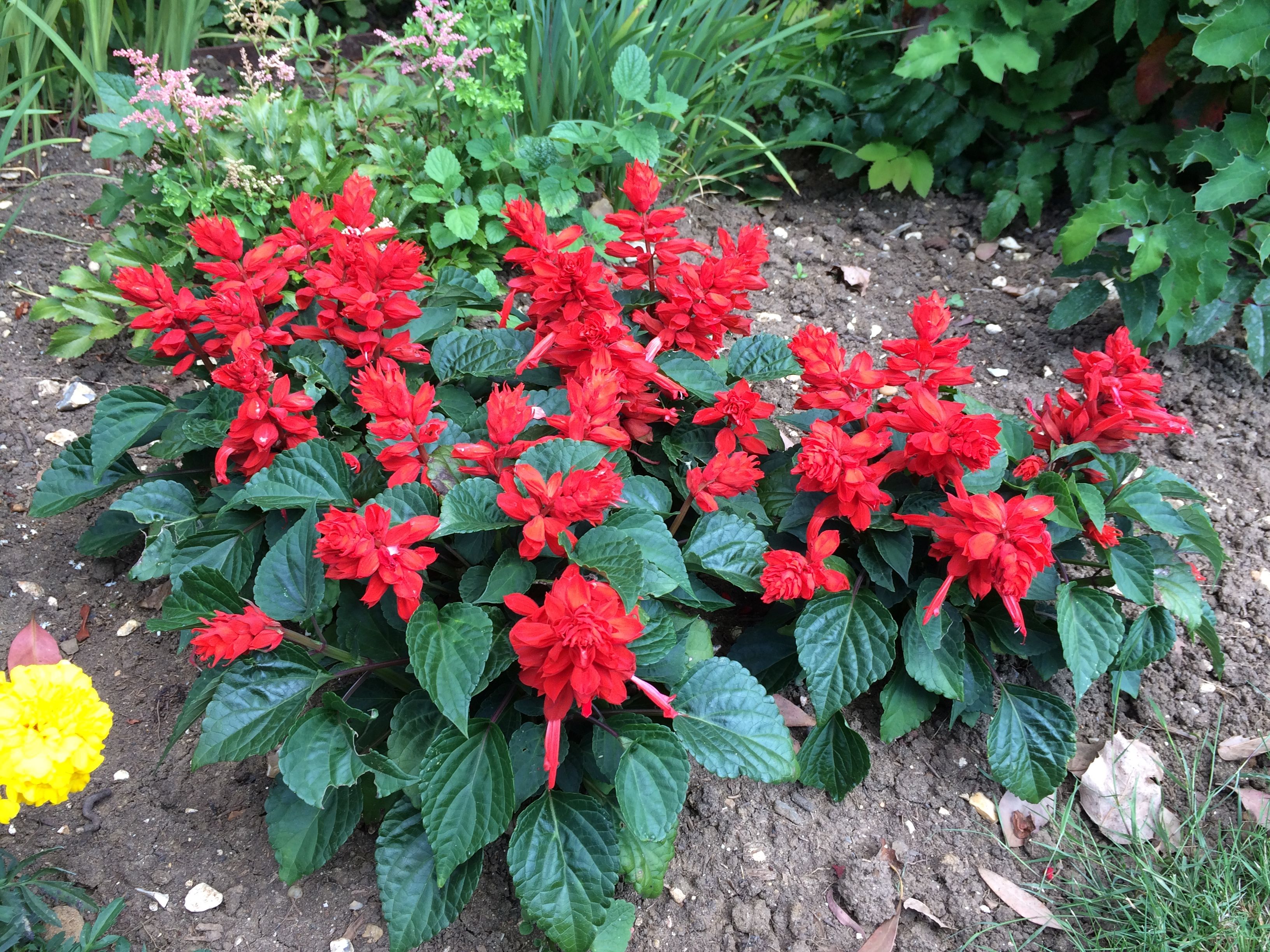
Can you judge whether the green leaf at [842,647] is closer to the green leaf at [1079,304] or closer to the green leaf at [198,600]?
the green leaf at [198,600]

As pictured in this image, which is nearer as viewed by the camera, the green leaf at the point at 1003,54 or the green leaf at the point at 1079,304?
the green leaf at the point at 1079,304

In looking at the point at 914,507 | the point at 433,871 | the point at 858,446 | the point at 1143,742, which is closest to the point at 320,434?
the point at 433,871

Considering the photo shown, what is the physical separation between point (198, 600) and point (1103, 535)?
154 centimetres

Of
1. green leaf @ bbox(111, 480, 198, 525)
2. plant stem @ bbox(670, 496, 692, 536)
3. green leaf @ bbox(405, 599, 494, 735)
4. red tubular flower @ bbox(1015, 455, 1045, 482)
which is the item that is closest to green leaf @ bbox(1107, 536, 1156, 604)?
red tubular flower @ bbox(1015, 455, 1045, 482)

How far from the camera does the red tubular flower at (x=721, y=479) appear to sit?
4.87 feet

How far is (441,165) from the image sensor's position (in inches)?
95.2

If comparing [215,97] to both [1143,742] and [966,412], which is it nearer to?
[966,412]

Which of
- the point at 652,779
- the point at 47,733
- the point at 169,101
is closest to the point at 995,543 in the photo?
the point at 652,779

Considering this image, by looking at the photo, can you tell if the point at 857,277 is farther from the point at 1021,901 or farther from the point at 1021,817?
the point at 1021,901

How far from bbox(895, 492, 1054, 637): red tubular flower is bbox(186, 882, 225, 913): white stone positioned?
131 centimetres

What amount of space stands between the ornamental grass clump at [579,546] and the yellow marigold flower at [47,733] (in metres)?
0.16

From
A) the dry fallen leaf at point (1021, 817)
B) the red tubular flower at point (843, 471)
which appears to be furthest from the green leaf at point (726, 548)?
the dry fallen leaf at point (1021, 817)

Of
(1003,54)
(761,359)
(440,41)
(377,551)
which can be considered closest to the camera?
(377,551)

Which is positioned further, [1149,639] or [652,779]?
[1149,639]
